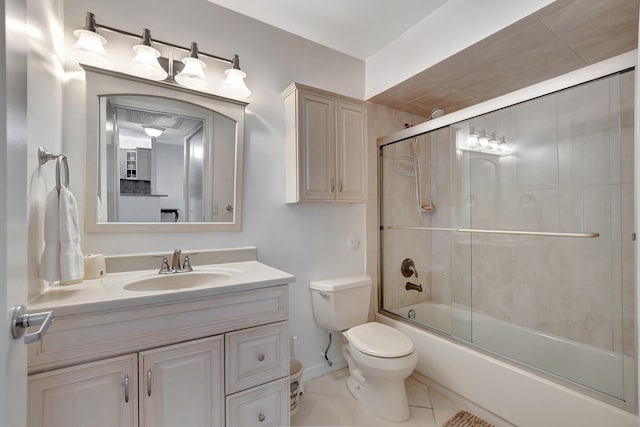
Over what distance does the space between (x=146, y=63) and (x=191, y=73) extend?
212mm

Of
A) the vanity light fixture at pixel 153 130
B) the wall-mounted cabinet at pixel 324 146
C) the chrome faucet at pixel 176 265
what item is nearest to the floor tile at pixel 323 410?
the chrome faucet at pixel 176 265

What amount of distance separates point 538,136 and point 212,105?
2.09 meters

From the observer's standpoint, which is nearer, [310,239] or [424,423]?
[424,423]

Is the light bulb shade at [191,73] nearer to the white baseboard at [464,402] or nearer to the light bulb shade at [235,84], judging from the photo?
the light bulb shade at [235,84]

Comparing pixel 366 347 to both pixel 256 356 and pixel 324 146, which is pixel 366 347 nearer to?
pixel 256 356

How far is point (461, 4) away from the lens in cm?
168

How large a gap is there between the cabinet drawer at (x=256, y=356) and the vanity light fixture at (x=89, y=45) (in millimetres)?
1461

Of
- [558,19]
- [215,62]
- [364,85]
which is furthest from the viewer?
[364,85]

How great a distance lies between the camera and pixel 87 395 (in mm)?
977

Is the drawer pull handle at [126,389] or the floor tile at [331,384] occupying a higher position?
the drawer pull handle at [126,389]

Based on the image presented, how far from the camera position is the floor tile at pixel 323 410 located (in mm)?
1637

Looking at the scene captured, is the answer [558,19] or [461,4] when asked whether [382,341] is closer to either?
[558,19]

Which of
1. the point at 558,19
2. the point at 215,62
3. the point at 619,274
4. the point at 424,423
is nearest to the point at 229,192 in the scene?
the point at 215,62

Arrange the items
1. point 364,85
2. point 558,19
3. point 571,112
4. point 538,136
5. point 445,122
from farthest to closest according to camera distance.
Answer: point 364,85 < point 445,122 < point 538,136 < point 571,112 < point 558,19
